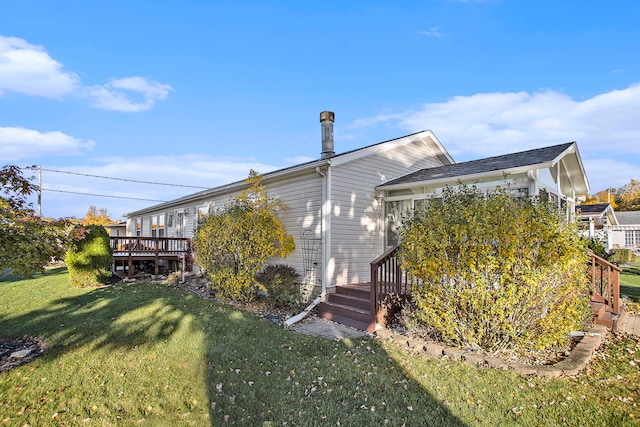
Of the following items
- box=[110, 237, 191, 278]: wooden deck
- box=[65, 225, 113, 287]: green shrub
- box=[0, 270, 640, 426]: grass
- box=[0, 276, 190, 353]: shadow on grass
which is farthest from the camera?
box=[110, 237, 191, 278]: wooden deck

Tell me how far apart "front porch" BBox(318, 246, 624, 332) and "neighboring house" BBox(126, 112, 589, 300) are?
3.13ft

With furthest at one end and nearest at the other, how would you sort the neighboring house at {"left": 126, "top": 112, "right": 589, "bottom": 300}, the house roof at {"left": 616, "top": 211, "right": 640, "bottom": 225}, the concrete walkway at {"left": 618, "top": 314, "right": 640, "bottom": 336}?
1. the house roof at {"left": 616, "top": 211, "right": 640, "bottom": 225}
2. the neighboring house at {"left": 126, "top": 112, "right": 589, "bottom": 300}
3. the concrete walkway at {"left": 618, "top": 314, "right": 640, "bottom": 336}

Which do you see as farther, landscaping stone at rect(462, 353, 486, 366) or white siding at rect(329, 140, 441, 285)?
white siding at rect(329, 140, 441, 285)

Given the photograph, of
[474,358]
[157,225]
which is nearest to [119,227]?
[157,225]

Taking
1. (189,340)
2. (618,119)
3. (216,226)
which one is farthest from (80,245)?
(618,119)

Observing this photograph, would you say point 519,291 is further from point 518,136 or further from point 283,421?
point 518,136

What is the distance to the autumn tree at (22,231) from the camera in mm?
4762

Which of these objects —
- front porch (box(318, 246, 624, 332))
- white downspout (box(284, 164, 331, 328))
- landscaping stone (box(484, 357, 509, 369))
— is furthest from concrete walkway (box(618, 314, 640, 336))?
white downspout (box(284, 164, 331, 328))

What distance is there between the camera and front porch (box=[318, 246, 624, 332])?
20.7ft

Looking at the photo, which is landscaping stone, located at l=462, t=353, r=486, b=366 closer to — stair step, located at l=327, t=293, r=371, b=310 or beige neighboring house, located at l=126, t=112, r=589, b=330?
beige neighboring house, located at l=126, t=112, r=589, b=330

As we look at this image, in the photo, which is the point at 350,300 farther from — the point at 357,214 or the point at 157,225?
the point at 157,225

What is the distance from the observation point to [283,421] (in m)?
3.29

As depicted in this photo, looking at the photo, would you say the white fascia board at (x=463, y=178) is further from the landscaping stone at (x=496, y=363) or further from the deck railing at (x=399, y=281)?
the landscaping stone at (x=496, y=363)

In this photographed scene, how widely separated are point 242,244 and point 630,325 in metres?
7.95
